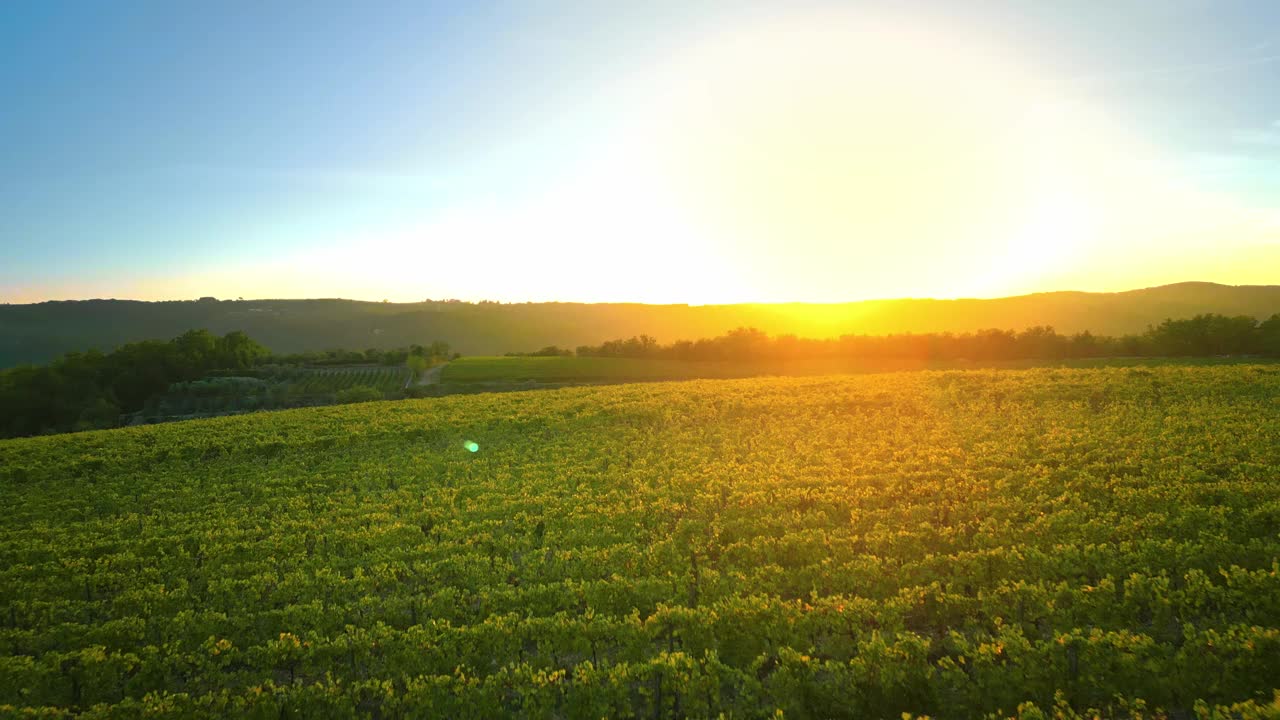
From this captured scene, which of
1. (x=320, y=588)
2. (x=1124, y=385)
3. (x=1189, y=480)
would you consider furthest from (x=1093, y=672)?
(x=1124, y=385)

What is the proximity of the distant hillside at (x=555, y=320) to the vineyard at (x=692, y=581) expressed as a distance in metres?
117

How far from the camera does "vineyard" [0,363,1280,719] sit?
8391 millimetres

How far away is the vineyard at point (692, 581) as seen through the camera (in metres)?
8.39

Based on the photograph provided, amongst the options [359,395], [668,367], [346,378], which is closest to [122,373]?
[346,378]

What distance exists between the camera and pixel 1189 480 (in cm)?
1536

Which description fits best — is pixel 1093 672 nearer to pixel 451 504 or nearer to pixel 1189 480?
pixel 1189 480

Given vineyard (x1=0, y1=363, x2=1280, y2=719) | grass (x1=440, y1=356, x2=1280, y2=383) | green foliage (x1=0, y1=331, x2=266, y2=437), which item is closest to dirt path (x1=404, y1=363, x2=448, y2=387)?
grass (x1=440, y1=356, x2=1280, y2=383)

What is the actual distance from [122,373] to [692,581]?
98.4 m

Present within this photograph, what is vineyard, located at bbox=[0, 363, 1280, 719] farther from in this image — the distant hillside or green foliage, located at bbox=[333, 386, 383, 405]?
the distant hillside

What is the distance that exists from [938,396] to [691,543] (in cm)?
2451

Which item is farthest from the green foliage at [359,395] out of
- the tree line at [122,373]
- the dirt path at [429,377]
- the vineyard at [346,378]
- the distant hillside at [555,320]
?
the distant hillside at [555,320]

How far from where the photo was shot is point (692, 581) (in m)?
11.9

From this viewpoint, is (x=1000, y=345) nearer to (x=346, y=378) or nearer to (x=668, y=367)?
(x=668, y=367)

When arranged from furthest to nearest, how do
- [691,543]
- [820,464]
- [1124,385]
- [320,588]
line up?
[1124,385] → [820,464] → [691,543] → [320,588]
